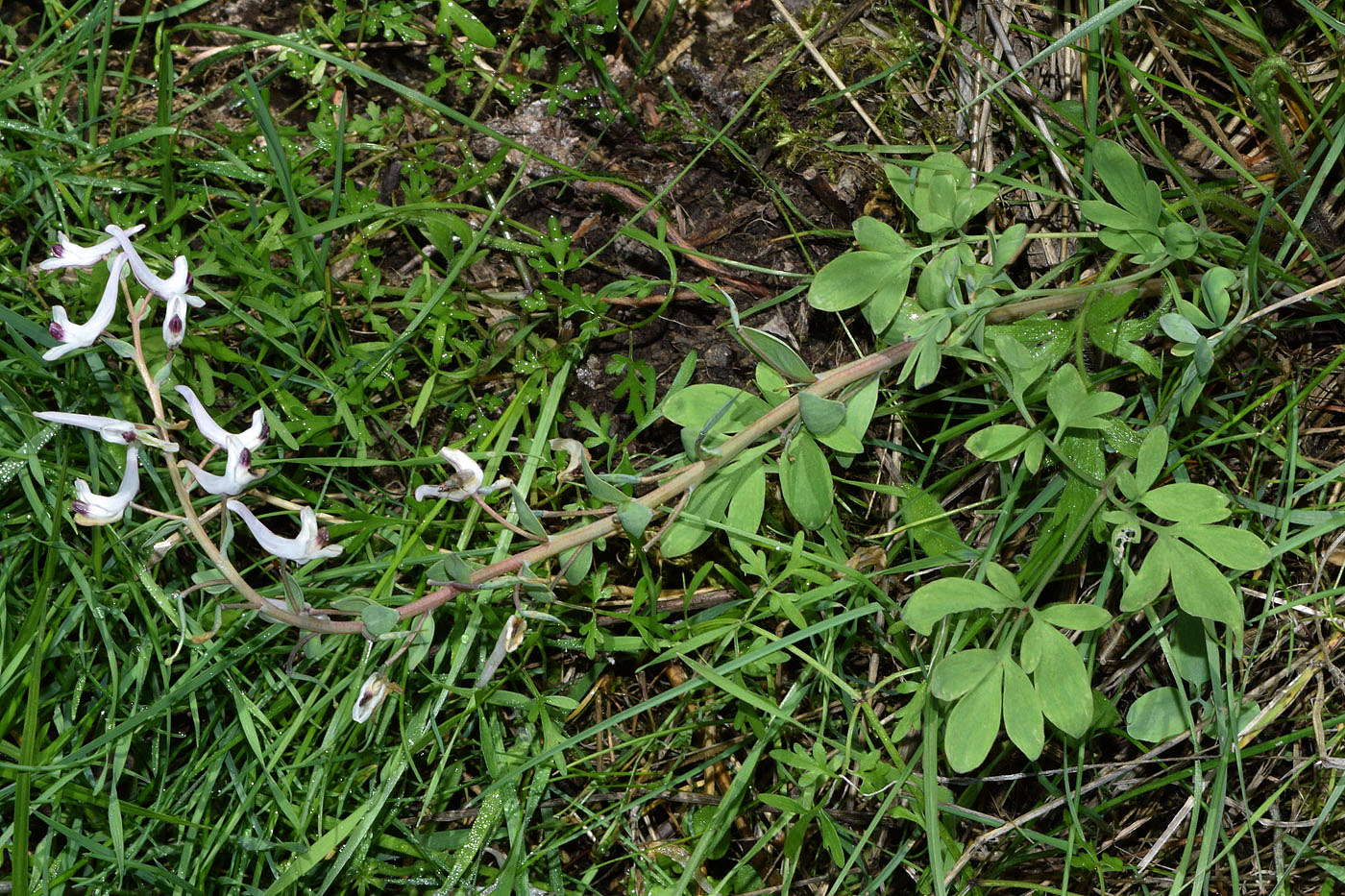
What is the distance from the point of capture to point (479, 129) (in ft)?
8.23

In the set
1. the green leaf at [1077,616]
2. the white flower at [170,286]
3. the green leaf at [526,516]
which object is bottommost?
the green leaf at [1077,616]

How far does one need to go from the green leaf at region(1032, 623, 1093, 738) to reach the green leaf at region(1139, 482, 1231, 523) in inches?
13.3

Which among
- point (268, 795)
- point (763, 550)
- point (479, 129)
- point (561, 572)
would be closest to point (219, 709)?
point (268, 795)

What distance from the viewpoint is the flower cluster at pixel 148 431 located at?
190 centimetres

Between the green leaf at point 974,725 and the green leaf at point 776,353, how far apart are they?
744 mm

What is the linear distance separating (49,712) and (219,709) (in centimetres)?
45

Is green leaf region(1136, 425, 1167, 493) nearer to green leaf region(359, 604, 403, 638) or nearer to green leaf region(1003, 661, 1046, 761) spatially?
green leaf region(1003, 661, 1046, 761)

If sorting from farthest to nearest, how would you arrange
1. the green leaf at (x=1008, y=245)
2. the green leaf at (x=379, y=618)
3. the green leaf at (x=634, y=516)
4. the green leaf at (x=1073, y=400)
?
1. the green leaf at (x=1008, y=245)
2. the green leaf at (x=1073, y=400)
3. the green leaf at (x=634, y=516)
4. the green leaf at (x=379, y=618)

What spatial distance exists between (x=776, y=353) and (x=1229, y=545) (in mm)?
981

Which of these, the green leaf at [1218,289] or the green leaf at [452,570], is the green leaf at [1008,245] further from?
the green leaf at [452,570]

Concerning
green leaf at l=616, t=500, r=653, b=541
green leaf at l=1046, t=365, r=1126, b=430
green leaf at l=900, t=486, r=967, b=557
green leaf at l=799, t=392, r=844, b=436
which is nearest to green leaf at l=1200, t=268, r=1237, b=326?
green leaf at l=1046, t=365, r=1126, b=430

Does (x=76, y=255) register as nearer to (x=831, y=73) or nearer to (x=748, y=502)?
(x=748, y=502)

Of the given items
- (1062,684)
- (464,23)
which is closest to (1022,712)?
(1062,684)

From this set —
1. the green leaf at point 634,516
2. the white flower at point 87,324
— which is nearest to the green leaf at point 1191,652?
the green leaf at point 634,516
